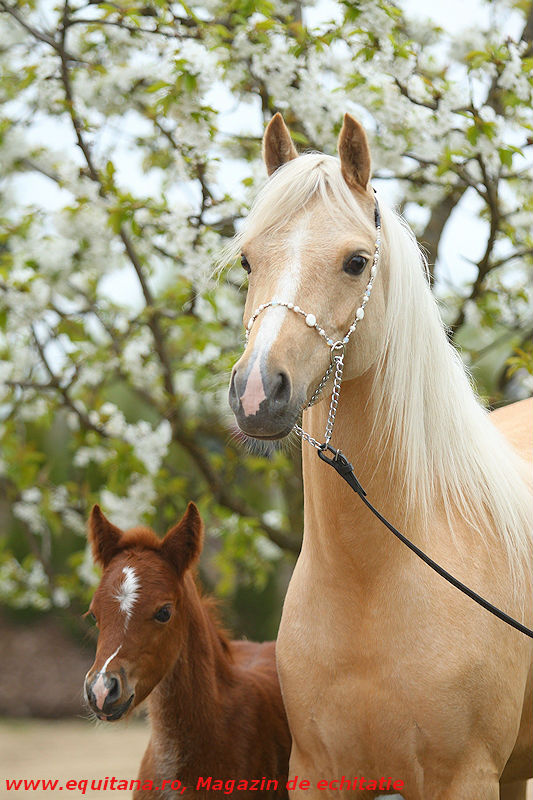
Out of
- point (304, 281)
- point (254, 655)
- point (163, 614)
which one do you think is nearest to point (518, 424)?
point (254, 655)

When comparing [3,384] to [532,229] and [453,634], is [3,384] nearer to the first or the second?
[532,229]

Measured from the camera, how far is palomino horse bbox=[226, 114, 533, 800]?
76.7 inches

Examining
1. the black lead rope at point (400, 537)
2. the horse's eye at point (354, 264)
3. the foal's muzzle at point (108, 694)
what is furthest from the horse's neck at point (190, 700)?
the horse's eye at point (354, 264)

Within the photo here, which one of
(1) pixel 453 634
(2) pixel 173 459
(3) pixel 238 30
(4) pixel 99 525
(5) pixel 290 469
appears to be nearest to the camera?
(1) pixel 453 634

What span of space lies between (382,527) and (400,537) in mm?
78

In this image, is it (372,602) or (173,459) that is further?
(173,459)

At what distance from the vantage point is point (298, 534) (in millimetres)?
5281

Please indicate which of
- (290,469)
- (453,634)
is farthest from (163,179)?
(453,634)

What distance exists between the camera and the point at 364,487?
7.18ft

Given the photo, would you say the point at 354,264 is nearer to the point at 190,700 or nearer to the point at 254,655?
the point at 190,700

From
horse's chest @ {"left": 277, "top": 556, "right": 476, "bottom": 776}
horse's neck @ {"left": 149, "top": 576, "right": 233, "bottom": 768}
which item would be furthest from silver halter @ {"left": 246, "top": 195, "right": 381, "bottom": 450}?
horse's neck @ {"left": 149, "top": 576, "right": 233, "bottom": 768}

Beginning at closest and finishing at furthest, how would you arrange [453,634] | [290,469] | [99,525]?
[453,634] → [99,525] → [290,469]

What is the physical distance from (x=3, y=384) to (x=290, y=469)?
196 centimetres

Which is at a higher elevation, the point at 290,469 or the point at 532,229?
the point at 532,229
